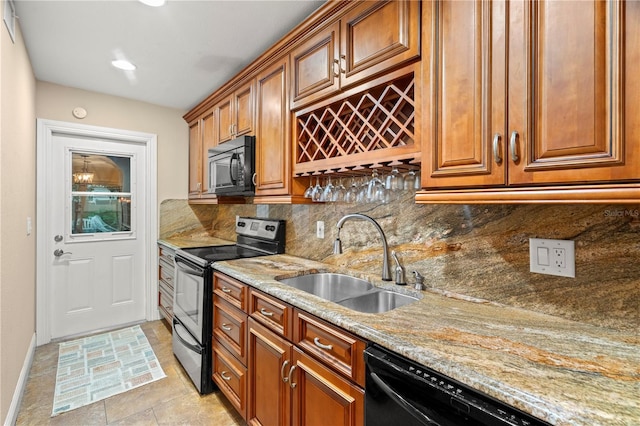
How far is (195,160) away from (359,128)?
2387 millimetres

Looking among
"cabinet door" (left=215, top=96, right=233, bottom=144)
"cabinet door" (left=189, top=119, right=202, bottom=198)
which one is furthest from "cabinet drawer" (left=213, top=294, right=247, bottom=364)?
"cabinet door" (left=189, top=119, right=202, bottom=198)

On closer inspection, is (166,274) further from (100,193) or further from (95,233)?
(100,193)

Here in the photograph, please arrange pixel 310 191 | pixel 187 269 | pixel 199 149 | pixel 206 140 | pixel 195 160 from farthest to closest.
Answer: pixel 195 160
pixel 199 149
pixel 206 140
pixel 187 269
pixel 310 191

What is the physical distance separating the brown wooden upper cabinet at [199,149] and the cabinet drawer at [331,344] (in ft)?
7.15

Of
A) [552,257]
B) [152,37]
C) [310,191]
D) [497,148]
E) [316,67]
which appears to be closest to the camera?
[497,148]

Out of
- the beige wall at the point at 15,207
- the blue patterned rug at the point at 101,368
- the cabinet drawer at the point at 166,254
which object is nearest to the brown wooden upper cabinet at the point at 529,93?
the beige wall at the point at 15,207

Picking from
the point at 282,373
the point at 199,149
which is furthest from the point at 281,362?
the point at 199,149

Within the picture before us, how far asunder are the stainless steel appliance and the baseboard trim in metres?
0.94

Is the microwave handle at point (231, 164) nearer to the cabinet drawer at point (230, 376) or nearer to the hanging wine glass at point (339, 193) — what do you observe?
the hanging wine glass at point (339, 193)

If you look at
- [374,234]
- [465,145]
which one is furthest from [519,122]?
[374,234]

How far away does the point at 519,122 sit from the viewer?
37.2 inches

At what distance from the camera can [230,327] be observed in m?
1.87

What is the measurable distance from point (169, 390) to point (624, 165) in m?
2.67

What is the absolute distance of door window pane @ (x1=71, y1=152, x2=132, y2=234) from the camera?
10.1ft
